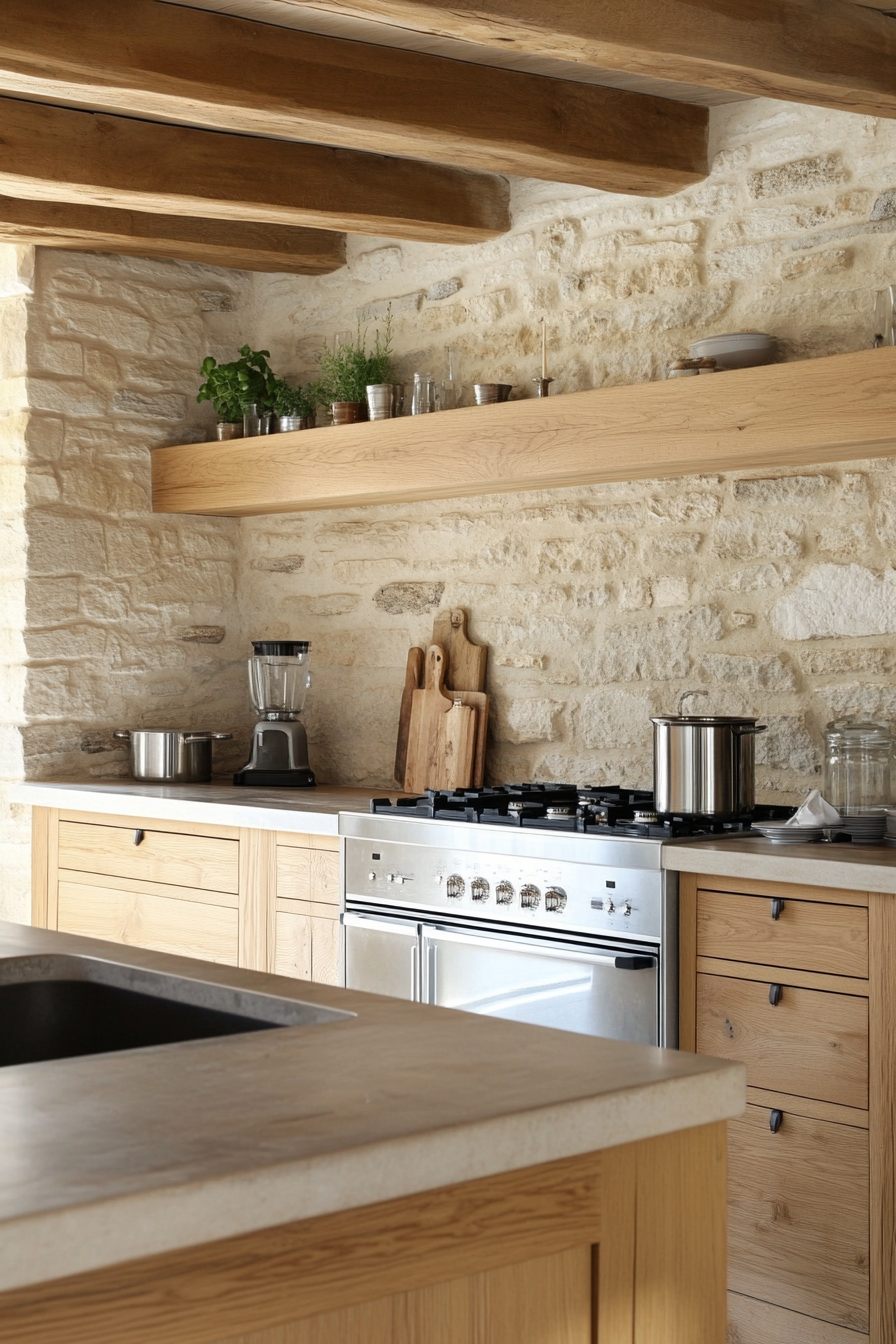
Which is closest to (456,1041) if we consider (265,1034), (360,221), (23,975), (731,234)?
(265,1034)

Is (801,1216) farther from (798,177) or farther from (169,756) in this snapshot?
(169,756)

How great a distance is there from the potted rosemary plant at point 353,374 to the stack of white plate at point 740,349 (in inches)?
48.5

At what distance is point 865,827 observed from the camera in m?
3.15

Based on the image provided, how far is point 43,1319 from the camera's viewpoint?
3.07ft

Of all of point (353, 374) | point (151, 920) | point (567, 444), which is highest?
point (353, 374)

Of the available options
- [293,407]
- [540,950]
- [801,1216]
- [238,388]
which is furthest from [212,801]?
[801,1216]

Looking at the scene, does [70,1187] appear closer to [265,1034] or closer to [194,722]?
[265,1034]

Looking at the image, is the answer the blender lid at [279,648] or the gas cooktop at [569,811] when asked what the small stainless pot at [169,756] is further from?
the gas cooktop at [569,811]

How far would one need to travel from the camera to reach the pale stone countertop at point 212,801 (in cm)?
393

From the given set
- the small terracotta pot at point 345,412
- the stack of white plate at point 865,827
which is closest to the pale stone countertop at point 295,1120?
the stack of white plate at point 865,827

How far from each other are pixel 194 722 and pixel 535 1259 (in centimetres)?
409

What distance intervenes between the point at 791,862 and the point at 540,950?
675 millimetres

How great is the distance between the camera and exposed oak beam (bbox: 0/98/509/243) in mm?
3793

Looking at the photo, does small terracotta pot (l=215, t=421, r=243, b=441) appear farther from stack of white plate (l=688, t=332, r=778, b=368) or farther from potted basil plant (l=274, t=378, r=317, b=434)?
stack of white plate (l=688, t=332, r=778, b=368)
